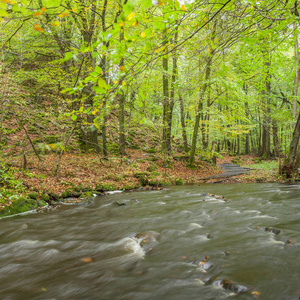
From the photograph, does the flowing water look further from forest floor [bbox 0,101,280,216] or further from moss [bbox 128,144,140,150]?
moss [bbox 128,144,140,150]

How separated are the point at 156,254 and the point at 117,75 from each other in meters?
2.58

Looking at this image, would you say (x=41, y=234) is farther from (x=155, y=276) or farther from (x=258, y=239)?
(x=258, y=239)

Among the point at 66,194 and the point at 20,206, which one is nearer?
the point at 20,206

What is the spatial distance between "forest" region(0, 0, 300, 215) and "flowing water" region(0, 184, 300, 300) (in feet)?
5.42

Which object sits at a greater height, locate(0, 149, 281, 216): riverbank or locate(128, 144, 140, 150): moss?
locate(128, 144, 140, 150): moss

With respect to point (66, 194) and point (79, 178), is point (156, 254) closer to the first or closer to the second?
point (66, 194)

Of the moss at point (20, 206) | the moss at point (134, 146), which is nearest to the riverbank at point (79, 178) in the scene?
the moss at point (20, 206)

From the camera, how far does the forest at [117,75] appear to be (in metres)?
2.59

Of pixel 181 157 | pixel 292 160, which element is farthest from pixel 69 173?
pixel 292 160

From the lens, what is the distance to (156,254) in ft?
10.8

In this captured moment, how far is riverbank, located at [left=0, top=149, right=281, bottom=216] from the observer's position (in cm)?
687

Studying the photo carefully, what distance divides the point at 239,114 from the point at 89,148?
1008 cm

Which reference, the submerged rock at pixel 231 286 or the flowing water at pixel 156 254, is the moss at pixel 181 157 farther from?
the submerged rock at pixel 231 286

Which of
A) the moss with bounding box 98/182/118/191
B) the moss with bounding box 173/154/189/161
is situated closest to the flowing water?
the moss with bounding box 98/182/118/191
